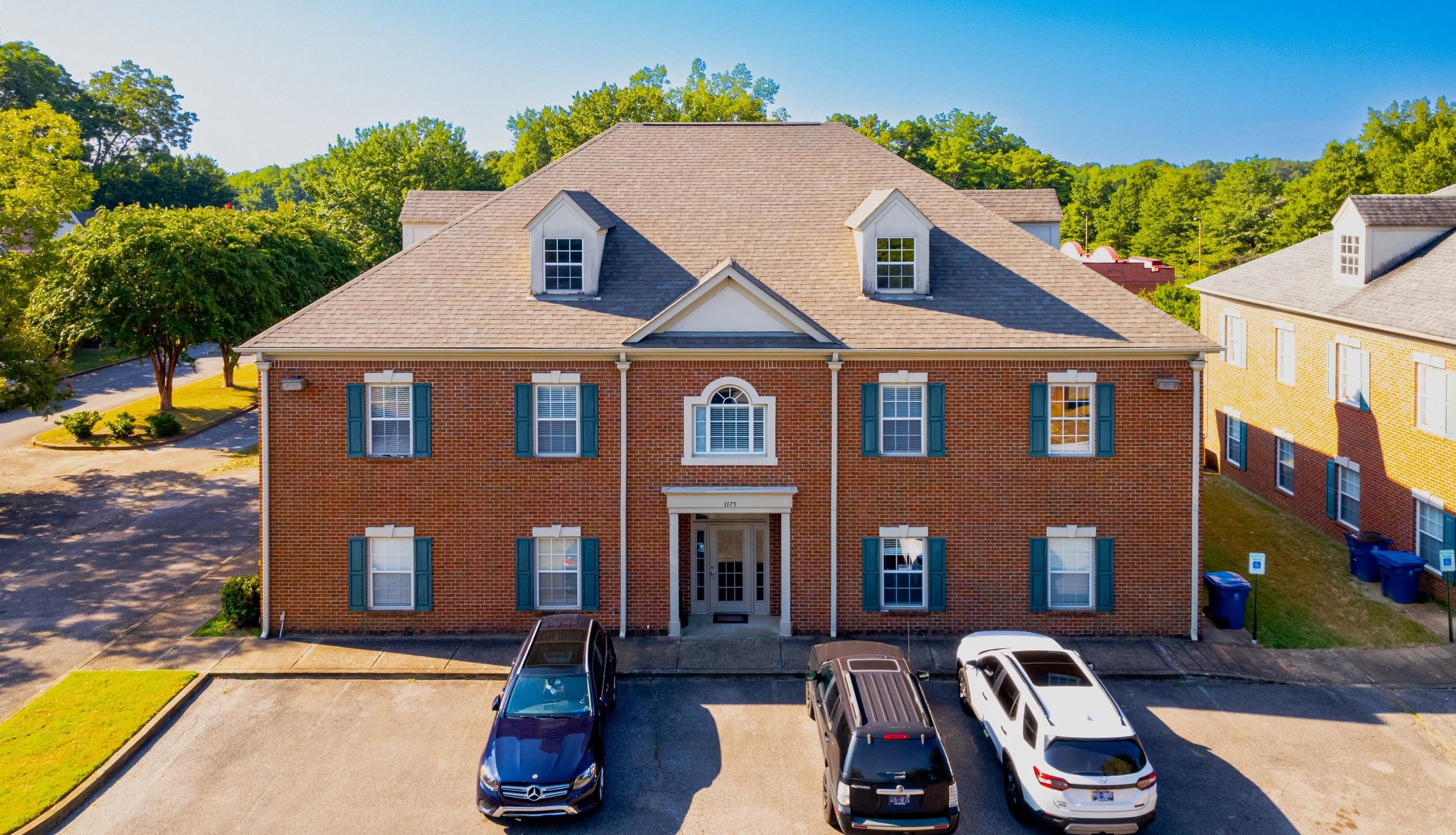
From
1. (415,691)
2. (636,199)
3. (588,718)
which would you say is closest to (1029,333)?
(636,199)

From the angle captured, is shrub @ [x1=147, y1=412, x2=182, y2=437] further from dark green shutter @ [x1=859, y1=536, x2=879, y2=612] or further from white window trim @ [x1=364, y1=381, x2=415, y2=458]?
dark green shutter @ [x1=859, y1=536, x2=879, y2=612]

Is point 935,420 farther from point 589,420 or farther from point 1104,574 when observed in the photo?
point 589,420

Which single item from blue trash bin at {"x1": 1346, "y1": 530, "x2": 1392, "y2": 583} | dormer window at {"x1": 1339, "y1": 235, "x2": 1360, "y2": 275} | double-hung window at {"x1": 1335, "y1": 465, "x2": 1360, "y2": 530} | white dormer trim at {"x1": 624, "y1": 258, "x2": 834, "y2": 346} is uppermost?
dormer window at {"x1": 1339, "y1": 235, "x2": 1360, "y2": 275}

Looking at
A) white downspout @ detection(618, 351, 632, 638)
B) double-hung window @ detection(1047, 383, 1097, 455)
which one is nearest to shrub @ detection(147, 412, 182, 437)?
white downspout @ detection(618, 351, 632, 638)

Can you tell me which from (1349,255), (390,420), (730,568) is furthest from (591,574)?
(1349,255)

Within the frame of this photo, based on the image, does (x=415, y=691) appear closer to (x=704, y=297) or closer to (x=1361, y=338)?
(x=704, y=297)
